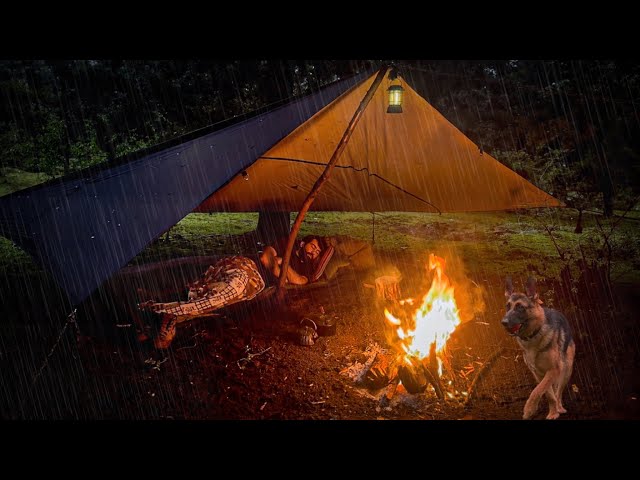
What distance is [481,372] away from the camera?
3109 mm

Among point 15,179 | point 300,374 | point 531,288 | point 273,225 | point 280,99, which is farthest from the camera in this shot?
point 15,179

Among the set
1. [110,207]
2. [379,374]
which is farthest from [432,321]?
[110,207]

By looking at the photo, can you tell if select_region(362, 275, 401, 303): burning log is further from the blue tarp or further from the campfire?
the blue tarp

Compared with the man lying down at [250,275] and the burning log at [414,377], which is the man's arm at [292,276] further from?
the burning log at [414,377]

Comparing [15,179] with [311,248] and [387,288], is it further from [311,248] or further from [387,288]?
[387,288]

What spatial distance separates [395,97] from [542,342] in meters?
2.23

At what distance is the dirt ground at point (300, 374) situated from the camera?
2.74m

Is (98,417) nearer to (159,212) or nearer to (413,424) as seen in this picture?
(159,212)

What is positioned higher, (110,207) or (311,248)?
(110,207)

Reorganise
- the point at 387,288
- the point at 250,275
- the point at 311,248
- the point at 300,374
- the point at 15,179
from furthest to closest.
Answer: the point at 15,179, the point at 311,248, the point at 387,288, the point at 250,275, the point at 300,374

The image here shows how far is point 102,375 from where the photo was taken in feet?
9.64

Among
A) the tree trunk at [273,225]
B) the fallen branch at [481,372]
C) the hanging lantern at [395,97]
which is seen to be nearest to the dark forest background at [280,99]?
the tree trunk at [273,225]

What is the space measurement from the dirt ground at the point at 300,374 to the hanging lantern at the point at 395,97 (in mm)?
1870

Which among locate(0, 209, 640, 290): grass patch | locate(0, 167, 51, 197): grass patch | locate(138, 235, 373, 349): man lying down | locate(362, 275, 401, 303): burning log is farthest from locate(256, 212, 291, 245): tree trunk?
locate(0, 167, 51, 197): grass patch
